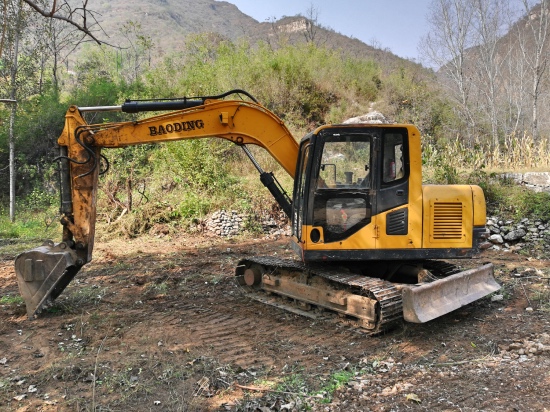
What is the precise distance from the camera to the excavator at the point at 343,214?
208 inches

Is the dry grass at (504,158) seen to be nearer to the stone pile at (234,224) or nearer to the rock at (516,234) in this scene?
the rock at (516,234)

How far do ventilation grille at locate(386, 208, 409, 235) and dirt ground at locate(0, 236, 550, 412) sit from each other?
1.08 metres

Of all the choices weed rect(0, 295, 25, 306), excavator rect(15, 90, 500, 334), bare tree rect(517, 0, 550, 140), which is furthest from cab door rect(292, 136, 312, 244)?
bare tree rect(517, 0, 550, 140)

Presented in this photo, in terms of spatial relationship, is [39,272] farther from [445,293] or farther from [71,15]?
A: [445,293]

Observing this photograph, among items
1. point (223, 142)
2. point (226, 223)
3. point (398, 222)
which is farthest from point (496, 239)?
point (223, 142)

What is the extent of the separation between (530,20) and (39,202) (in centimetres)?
1956

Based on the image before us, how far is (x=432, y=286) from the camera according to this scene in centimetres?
511

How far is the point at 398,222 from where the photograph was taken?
534 centimetres

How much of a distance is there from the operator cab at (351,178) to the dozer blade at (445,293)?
773 millimetres

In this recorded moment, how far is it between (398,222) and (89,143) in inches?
153

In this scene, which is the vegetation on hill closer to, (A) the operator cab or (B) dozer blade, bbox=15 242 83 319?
(B) dozer blade, bbox=15 242 83 319

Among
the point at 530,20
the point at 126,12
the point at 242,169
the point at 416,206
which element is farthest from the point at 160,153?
the point at 126,12

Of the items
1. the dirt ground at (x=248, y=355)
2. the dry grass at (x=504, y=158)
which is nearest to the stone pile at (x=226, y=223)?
the dirt ground at (x=248, y=355)

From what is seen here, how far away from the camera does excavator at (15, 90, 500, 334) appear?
5277mm
